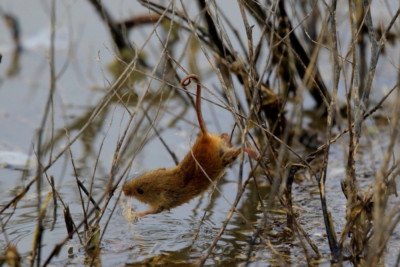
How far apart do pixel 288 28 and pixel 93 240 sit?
1.73 m

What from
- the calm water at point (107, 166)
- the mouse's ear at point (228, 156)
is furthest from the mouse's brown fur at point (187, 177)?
the calm water at point (107, 166)

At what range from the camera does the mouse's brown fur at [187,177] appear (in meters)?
3.07

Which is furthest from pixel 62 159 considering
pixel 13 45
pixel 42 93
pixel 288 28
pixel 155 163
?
pixel 13 45

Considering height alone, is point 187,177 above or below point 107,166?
below

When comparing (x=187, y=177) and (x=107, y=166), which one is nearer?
(x=187, y=177)

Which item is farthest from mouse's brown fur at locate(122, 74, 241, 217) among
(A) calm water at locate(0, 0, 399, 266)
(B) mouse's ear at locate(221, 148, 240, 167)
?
(A) calm water at locate(0, 0, 399, 266)

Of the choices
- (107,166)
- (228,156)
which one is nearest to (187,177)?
(228,156)

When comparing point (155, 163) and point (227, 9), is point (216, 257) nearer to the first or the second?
Answer: point (155, 163)

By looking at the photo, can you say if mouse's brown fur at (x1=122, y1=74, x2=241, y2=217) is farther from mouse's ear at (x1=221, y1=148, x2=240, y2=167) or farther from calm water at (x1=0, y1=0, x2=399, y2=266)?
calm water at (x1=0, y1=0, x2=399, y2=266)

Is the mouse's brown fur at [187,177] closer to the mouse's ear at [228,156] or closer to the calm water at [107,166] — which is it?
the mouse's ear at [228,156]

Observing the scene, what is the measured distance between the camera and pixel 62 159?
4344mm

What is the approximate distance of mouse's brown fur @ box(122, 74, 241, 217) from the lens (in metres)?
3.07

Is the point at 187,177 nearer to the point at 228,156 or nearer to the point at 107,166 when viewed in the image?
the point at 228,156

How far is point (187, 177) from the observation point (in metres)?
3.13
